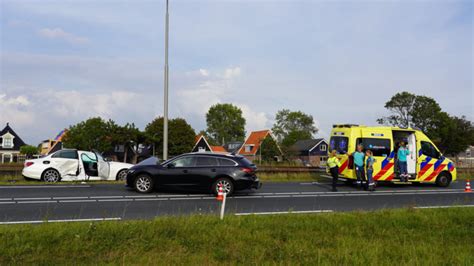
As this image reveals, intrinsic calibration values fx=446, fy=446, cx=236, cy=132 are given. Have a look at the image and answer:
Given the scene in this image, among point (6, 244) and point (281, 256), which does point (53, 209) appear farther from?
point (281, 256)

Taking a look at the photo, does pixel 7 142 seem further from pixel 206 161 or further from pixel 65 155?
pixel 206 161

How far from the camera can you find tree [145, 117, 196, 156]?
230 ft

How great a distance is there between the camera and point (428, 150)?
A: 61.8 ft

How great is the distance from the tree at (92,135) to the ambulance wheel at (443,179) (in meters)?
47.5

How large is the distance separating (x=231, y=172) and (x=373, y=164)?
690 cm

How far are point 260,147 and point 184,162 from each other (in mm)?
62795

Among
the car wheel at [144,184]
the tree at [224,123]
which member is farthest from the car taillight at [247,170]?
the tree at [224,123]

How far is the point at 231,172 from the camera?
14.4 meters

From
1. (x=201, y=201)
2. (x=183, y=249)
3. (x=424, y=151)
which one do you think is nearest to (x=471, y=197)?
(x=424, y=151)

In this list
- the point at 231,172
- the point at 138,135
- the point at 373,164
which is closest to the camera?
the point at 231,172

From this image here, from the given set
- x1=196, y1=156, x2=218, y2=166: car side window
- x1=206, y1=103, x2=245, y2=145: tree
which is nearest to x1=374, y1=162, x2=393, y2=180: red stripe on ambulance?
x1=196, y1=156, x2=218, y2=166: car side window

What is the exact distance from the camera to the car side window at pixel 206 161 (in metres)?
14.6

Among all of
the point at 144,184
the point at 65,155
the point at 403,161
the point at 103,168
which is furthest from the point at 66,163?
the point at 403,161

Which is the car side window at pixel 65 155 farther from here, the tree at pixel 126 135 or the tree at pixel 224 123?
the tree at pixel 224 123
